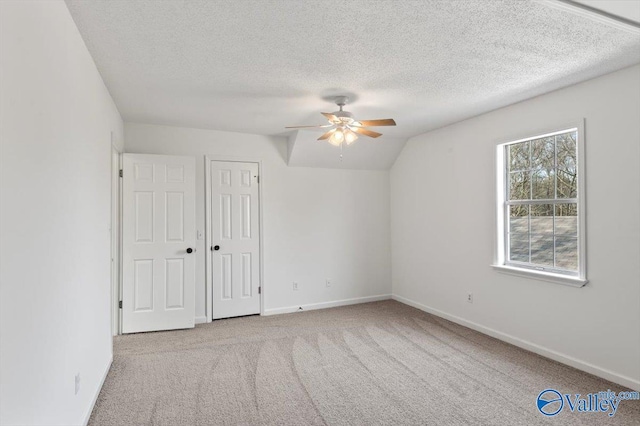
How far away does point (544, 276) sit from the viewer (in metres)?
3.30

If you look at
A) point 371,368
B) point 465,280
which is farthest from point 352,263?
point 371,368

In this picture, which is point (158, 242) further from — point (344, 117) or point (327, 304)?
point (344, 117)

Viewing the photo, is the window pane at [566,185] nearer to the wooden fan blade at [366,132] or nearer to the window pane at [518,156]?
the window pane at [518,156]

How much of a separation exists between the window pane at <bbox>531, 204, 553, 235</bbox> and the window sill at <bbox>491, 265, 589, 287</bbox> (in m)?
0.41

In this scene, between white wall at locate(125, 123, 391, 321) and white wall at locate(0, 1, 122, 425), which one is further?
white wall at locate(125, 123, 391, 321)

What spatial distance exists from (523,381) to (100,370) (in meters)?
3.47

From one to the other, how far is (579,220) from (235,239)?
391cm

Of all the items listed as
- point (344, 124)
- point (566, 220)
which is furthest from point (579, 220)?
point (344, 124)

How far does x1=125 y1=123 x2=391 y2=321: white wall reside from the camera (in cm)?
449

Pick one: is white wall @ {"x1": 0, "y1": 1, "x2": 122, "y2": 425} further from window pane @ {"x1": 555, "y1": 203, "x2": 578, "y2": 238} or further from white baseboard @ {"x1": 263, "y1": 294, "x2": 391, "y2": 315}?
window pane @ {"x1": 555, "y1": 203, "x2": 578, "y2": 238}

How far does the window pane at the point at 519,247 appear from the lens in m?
3.63

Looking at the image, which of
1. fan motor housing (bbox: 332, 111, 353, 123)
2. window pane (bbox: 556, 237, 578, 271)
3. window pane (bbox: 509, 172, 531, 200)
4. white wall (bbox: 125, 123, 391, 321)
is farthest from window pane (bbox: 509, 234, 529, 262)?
fan motor housing (bbox: 332, 111, 353, 123)

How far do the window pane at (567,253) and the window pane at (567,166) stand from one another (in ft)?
1.42

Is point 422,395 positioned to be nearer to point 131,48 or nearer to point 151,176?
point 131,48
